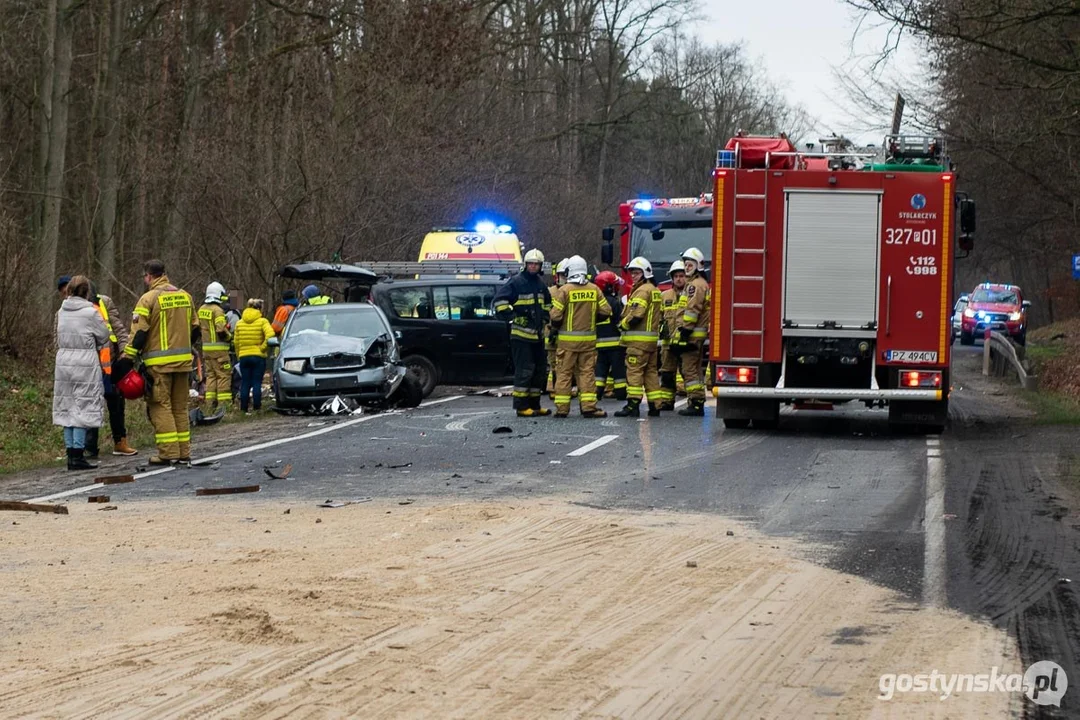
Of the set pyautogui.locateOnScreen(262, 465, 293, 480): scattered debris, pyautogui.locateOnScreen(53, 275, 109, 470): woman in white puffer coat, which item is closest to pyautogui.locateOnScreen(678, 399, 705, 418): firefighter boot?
pyautogui.locateOnScreen(262, 465, 293, 480): scattered debris

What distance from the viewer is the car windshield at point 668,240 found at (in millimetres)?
26703

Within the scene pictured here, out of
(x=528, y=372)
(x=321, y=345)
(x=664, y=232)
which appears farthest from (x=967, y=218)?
(x=664, y=232)

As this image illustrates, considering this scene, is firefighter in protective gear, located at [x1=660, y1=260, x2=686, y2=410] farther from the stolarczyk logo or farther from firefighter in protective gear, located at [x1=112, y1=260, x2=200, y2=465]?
the stolarczyk logo

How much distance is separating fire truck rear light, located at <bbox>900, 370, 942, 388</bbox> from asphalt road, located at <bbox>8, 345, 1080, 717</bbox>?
65 centimetres

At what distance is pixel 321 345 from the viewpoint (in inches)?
819

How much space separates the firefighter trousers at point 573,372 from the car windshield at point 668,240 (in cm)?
790

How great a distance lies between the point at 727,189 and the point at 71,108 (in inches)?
897

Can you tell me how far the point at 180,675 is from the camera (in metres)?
6.24

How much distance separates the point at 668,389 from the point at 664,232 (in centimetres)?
751

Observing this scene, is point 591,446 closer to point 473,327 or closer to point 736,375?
point 736,375

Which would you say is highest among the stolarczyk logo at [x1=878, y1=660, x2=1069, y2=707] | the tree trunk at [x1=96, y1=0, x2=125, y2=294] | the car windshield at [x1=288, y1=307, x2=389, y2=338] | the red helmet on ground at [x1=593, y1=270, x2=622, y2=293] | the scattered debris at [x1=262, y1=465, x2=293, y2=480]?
the tree trunk at [x1=96, y1=0, x2=125, y2=294]

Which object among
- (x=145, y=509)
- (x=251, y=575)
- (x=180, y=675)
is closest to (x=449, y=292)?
(x=145, y=509)

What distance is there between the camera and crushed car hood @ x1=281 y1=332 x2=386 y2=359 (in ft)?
68.0

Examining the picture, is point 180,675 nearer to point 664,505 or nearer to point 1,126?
point 664,505
